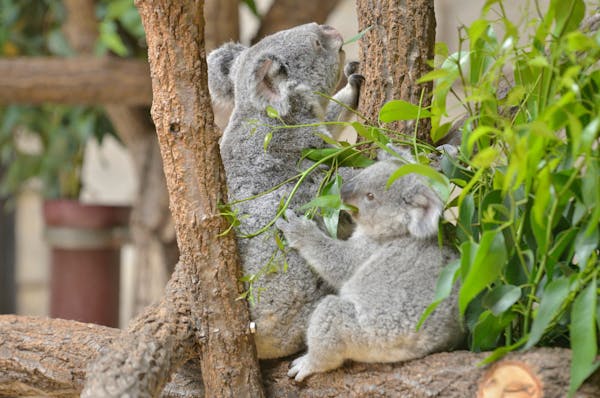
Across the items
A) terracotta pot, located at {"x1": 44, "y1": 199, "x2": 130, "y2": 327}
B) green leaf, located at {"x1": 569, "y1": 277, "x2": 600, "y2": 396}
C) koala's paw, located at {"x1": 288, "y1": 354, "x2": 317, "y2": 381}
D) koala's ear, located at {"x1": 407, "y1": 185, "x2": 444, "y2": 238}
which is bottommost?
terracotta pot, located at {"x1": 44, "y1": 199, "x2": 130, "y2": 327}

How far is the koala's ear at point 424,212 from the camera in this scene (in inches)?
87.0

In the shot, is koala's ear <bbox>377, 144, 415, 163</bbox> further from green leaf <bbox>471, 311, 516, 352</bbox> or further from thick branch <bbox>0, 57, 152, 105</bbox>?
thick branch <bbox>0, 57, 152, 105</bbox>

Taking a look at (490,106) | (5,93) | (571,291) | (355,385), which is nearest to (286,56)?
(490,106)

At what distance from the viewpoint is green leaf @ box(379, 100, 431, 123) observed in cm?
227

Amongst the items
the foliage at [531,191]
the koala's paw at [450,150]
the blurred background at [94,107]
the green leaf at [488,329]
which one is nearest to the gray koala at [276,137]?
the foliage at [531,191]

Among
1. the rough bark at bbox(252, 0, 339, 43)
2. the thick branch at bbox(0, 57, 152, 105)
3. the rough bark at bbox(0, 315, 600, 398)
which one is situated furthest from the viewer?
the thick branch at bbox(0, 57, 152, 105)

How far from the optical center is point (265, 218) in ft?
8.15

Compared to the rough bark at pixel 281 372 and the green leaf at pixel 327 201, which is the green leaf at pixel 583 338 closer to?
the rough bark at pixel 281 372

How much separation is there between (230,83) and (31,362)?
125 cm

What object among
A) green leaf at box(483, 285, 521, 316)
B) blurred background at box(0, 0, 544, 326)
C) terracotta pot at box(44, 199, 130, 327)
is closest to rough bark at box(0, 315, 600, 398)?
green leaf at box(483, 285, 521, 316)

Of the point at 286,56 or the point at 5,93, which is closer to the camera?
the point at 286,56

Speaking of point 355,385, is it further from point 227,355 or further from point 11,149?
Result: point 11,149

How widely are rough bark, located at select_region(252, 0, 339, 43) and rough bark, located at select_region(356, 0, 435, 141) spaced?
2248 millimetres

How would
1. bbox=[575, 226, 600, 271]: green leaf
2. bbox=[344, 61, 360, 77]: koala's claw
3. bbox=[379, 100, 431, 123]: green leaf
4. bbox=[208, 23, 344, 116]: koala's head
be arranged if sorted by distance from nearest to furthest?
bbox=[575, 226, 600, 271]: green leaf < bbox=[379, 100, 431, 123]: green leaf < bbox=[208, 23, 344, 116]: koala's head < bbox=[344, 61, 360, 77]: koala's claw
